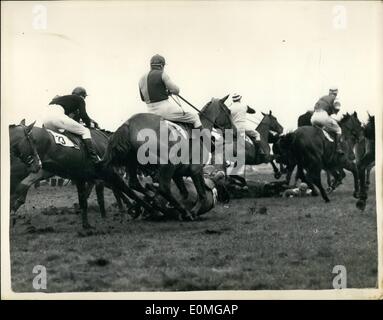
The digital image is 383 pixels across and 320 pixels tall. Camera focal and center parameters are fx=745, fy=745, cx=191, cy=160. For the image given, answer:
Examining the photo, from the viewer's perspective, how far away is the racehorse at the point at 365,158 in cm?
965

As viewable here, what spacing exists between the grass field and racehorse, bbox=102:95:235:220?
1.23 ft

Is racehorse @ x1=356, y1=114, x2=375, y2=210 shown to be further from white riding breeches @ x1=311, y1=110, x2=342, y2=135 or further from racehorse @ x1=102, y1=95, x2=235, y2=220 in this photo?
racehorse @ x1=102, y1=95, x2=235, y2=220

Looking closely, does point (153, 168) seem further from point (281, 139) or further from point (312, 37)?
point (312, 37)

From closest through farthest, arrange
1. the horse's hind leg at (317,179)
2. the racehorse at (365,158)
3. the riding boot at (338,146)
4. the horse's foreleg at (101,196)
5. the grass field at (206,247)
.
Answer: the grass field at (206,247)
the racehorse at (365,158)
the horse's foreleg at (101,196)
the horse's hind leg at (317,179)
the riding boot at (338,146)

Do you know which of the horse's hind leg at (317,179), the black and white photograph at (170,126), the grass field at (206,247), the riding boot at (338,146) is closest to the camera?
the grass field at (206,247)

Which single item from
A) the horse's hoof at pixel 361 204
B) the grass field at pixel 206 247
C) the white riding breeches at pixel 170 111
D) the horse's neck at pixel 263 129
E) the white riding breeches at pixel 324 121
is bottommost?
the grass field at pixel 206 247

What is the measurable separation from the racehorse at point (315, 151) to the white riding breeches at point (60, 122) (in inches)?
→ 104

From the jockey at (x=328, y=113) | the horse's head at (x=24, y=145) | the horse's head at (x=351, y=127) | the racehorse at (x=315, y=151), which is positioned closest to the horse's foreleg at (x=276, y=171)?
the racehorse at (x=315, y=151)

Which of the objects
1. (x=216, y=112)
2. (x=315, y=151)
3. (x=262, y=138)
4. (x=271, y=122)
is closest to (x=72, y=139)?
(x=216, y=112)

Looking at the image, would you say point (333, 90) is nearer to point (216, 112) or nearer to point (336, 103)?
point (336, 103)

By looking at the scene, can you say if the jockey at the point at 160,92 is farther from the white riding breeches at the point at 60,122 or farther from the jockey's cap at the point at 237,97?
the white riding breeches at the point at 60,122

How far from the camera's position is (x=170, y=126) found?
31.7ft

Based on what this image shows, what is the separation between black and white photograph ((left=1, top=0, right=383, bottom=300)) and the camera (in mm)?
9547

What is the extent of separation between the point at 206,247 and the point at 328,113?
2.38 meters
